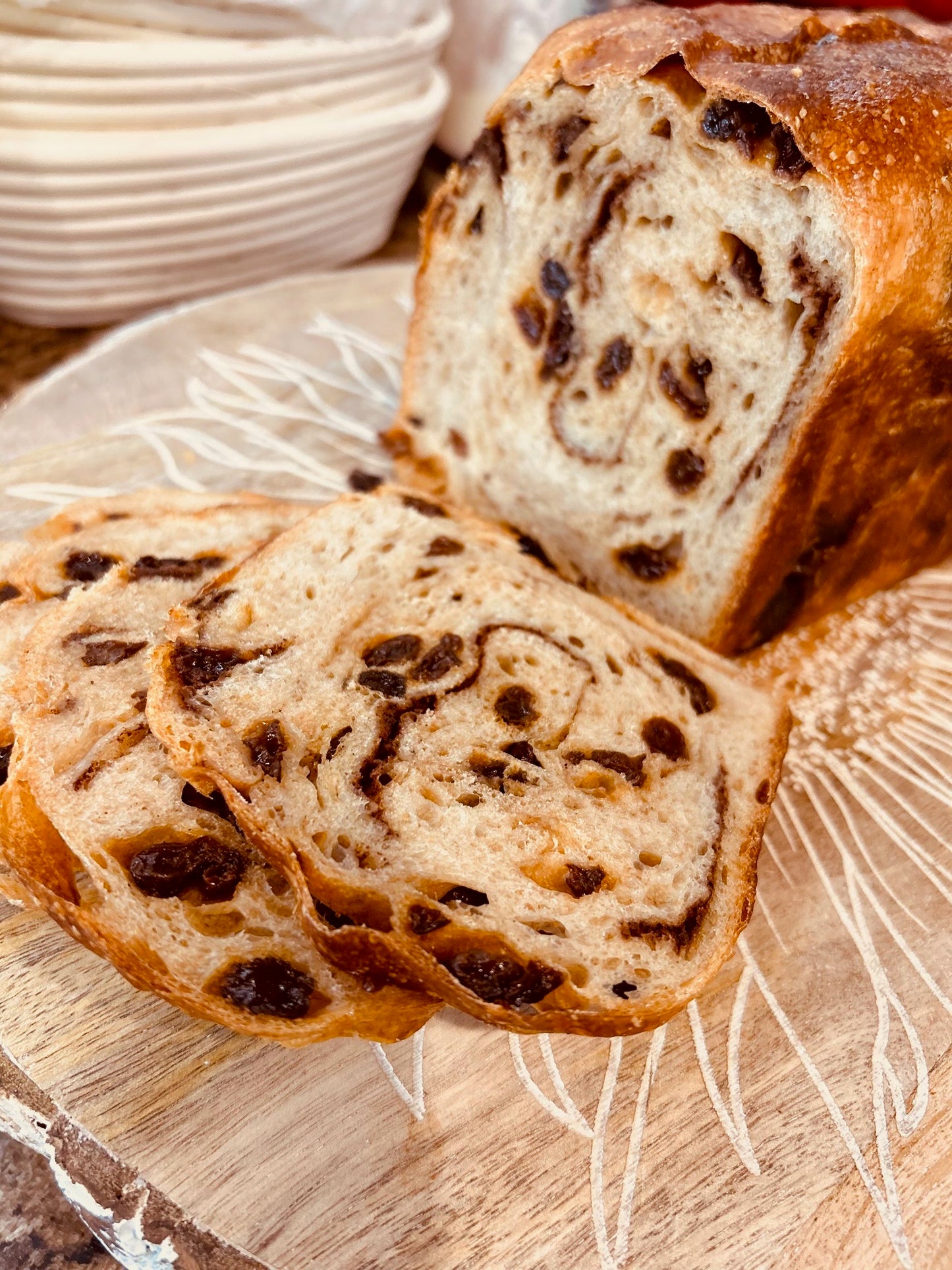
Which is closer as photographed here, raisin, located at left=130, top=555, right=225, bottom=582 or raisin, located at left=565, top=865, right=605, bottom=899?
raisin, located at left=565, top=865, right=605, bottom=899

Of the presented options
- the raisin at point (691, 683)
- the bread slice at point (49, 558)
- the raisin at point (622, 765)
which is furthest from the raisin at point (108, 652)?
the raisin at point (691, 683)

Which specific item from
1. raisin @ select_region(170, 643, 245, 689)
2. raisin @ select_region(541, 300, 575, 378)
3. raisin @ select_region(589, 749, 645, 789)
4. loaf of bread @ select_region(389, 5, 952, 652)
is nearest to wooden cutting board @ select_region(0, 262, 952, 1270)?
raisin @ select_region(589, 749, 645, 789)

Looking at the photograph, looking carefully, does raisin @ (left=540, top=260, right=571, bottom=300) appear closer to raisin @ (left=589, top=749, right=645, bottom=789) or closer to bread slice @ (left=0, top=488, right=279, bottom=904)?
bread slice @ (left=0, top=488, right=279, bottom=904)

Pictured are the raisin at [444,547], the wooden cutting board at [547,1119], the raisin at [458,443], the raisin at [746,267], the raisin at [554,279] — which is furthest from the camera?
the raisin at [458,443]

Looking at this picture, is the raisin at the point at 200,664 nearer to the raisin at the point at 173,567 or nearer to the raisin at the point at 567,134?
the raisin at the point at 173,567

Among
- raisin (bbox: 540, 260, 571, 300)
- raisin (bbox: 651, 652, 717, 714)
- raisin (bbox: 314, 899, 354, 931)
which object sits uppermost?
raisin (bbox: 540, 260, 571, 300)

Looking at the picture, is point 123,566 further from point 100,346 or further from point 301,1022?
point 100,346

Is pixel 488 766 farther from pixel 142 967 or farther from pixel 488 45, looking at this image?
pixel 488 45
